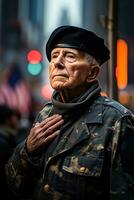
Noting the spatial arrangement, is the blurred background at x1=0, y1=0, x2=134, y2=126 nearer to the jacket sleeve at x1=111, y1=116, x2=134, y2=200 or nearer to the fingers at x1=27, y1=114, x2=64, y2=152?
the fingers at x1=27, y1=114, x2=64, y2=152

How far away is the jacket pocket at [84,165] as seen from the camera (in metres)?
4.07

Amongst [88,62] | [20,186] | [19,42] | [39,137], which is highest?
[88,62]

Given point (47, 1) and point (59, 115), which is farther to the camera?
point (47, 1)

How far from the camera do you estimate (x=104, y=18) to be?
5902mm

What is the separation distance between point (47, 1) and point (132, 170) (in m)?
54.1

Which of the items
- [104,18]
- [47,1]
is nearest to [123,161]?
[104,18]

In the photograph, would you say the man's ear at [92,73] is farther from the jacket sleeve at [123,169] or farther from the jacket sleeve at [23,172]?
the jacket sleeve at [23,172]

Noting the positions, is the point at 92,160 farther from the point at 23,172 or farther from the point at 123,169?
the point at 23,172

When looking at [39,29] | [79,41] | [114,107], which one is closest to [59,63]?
[79,41]

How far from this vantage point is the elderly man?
406cm

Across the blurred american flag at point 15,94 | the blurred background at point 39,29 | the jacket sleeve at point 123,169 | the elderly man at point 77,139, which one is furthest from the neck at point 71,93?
the blurred background at point 39,29

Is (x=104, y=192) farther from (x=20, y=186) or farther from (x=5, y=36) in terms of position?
(x=5, y=36)

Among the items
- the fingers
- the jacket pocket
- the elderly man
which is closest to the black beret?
the elderly man

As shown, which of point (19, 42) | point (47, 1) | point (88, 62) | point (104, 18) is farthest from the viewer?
point (47, 1)
